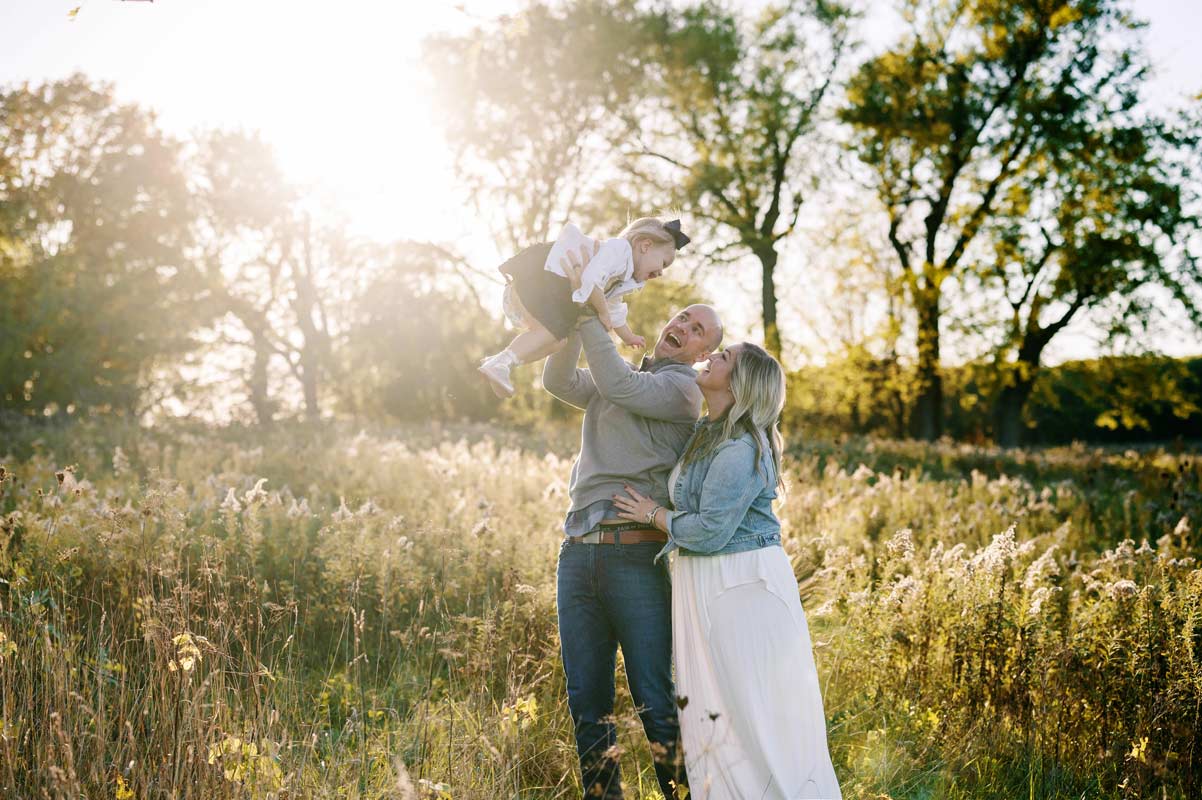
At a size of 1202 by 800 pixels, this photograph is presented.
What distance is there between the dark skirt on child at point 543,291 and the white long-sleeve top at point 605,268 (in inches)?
2.3

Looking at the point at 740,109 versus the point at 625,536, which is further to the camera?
the point at 740,109

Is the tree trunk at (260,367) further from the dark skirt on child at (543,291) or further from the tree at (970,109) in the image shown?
the dark skirt on child at (543,291)

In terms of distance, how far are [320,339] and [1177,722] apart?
105ft

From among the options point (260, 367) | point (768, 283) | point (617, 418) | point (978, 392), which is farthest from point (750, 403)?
point (260, 367)

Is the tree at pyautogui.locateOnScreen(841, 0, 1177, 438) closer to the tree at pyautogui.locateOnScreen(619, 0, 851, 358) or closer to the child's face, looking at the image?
the tree at pyautogui.locateOnScreen(619, 0, 851, 358)

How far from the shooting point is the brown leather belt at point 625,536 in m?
3.50

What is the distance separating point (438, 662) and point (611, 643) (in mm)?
2180

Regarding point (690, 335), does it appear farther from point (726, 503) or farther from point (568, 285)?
point (726, 503)

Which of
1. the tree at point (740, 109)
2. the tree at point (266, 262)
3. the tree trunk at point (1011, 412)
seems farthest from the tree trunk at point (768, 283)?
the tree at point (266, 262)

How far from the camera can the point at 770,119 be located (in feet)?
68.9

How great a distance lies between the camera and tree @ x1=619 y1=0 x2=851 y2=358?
21188 millimetres

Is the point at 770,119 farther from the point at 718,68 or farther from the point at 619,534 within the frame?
the point at 619,534

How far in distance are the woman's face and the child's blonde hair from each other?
1.95 ft

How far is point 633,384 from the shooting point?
3375 mm
